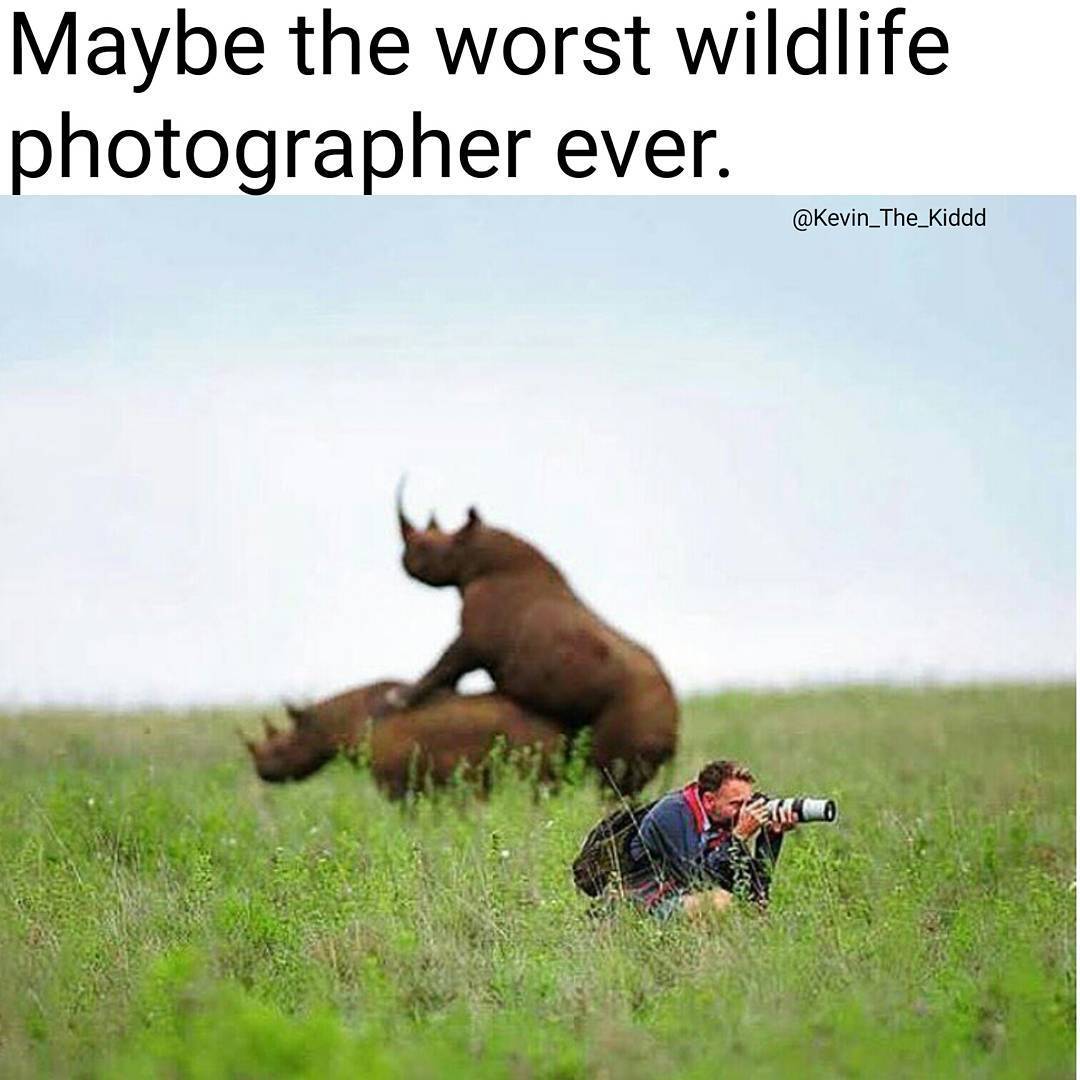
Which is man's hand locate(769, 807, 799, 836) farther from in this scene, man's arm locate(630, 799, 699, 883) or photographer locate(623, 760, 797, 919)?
man's arm locate(630, 799, 699, 883)

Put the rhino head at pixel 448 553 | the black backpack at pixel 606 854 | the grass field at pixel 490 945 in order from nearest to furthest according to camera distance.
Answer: the grass field at pixel 490 945, the black backpack at pixel 606 854, the rhino head at pixel 448 553

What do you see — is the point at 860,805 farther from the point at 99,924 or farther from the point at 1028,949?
the point at 99,924

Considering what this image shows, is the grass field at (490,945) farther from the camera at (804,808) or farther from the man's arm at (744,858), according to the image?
the camera at (804,808)

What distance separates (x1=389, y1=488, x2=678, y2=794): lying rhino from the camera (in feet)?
40.8

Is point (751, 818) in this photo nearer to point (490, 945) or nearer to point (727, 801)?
point (727, 801)

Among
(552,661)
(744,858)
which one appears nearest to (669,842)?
(744,858)

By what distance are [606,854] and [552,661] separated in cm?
327

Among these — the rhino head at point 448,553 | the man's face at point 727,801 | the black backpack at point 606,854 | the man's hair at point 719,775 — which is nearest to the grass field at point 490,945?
the black backpack at point 606,854

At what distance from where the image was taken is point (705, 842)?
895 cm

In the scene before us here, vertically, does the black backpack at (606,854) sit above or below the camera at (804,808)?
below

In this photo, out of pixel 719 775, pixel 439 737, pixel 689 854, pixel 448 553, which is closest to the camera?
pixel 719 775

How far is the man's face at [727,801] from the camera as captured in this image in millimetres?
8820

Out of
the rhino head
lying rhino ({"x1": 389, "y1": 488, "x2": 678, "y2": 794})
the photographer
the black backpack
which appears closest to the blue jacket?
the photographer

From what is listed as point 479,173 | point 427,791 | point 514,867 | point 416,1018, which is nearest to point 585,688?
point 427,791
